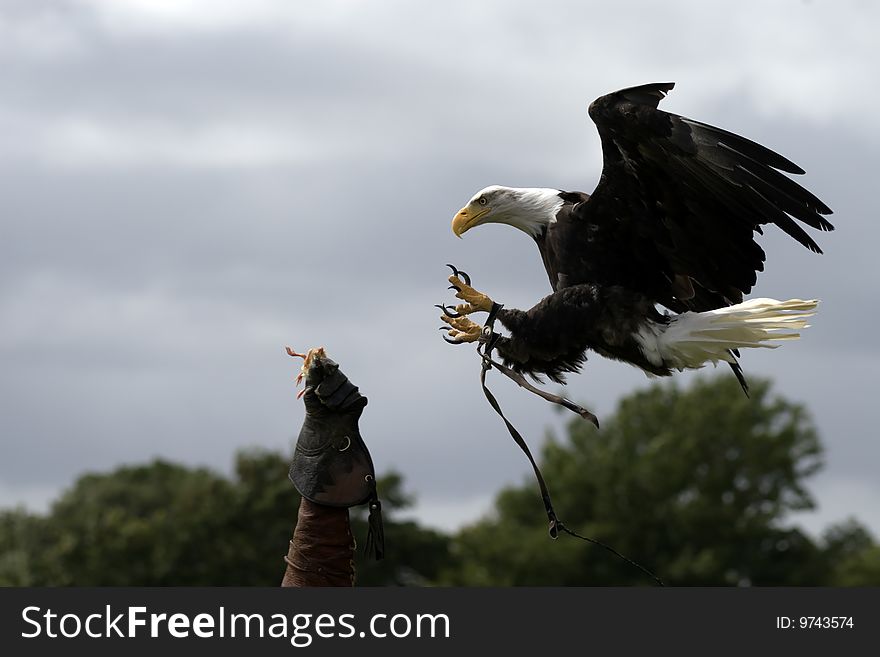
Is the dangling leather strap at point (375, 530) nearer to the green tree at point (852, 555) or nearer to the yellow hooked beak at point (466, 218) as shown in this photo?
the yellow hooked beak at point (466, 218)

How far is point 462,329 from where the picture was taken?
23.8 ft

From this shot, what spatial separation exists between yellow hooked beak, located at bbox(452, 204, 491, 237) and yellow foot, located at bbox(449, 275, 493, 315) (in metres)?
0.67

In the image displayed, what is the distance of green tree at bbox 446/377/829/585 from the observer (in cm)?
4188

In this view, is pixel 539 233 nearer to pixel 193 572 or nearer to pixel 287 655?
pixel 287 655

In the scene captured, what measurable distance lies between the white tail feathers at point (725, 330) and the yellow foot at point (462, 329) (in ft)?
3.07

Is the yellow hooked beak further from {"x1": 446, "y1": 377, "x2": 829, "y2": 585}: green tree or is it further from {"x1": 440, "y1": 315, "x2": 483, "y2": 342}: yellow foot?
{"x1": 446, "y1": 377, "x2": 829, "y2": 585}: green tree

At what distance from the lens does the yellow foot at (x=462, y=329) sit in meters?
7.23

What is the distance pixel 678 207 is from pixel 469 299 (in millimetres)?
1156

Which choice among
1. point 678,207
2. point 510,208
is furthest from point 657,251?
point 510,208

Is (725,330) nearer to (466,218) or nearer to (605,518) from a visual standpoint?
(466,218)

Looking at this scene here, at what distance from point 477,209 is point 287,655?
2982mm

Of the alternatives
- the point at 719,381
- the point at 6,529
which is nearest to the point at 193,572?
the point at 6,529

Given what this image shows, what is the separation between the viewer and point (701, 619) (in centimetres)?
646

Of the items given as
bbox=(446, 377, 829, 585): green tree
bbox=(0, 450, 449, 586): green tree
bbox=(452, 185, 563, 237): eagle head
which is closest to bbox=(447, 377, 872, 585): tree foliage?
bbox=(446, 377, 829, 585): green tree
